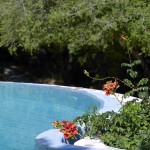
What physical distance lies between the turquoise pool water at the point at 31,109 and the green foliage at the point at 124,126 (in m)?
1.46

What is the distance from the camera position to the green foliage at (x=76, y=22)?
1136 centimetres

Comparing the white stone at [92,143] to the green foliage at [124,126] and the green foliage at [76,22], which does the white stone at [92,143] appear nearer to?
the green foliage at [124,126]

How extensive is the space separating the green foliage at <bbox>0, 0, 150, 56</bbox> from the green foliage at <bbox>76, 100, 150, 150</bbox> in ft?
16.7

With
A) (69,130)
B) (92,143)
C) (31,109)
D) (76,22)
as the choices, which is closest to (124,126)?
(92,143)

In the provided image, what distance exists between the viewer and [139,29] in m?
11.1

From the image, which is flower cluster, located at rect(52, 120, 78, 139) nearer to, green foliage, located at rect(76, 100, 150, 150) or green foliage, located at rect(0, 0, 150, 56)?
green foliage, located at rect(76, 100, 150, 150)

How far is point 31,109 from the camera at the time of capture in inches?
453

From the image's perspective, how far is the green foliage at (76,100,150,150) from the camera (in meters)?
5.58

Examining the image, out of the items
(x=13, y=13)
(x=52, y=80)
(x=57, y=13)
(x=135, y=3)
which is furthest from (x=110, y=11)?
(x=52, y=80)

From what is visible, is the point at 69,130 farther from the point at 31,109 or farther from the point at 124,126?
the point at 31,109

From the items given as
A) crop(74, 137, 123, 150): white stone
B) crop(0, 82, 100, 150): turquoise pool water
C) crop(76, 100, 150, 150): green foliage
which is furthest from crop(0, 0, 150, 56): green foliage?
crop(74, 137, 123, 150): white stone

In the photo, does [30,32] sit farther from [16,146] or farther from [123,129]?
[123,129]

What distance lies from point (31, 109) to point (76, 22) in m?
3.08

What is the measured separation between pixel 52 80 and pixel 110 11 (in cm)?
944
